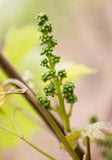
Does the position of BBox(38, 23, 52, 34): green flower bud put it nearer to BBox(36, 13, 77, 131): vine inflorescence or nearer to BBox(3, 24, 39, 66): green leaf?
BBox(36, 13, 77, 131): vine inflorescence

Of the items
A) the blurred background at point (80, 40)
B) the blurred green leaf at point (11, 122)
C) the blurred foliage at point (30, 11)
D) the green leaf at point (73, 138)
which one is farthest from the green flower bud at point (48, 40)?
the blurred foliage at point (30, 11)

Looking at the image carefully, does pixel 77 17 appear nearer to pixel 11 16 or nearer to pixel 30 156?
pixel 11 16

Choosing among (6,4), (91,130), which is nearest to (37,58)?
(91,130)

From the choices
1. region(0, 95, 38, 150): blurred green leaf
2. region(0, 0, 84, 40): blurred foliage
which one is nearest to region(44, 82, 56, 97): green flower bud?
region(0, 95, 38, 150): blurred green leaf

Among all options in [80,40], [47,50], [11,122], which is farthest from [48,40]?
[80,40]

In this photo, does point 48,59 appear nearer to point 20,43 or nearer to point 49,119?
point 49,119

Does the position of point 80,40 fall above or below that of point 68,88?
above

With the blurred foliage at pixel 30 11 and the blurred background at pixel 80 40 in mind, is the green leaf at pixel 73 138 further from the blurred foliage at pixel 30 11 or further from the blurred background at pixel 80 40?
the blurred foliage at pixel 30 11
